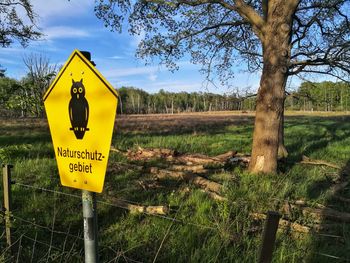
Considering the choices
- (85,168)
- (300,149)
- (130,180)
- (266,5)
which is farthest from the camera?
(300,149)

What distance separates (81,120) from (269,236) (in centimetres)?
154

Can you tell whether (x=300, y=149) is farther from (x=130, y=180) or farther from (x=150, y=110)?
(x=150, y=110)

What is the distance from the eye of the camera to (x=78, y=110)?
2.42 m

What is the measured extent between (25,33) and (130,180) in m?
11.2

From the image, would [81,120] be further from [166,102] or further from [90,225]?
[166,102]

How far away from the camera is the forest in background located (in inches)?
140

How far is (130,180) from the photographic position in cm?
847

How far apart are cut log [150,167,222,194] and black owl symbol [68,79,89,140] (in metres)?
5.21

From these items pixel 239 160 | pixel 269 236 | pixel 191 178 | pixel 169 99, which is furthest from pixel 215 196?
pixel 169 99

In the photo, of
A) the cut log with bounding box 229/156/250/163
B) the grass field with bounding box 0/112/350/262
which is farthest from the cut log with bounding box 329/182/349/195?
the cut log with bounding box 229/156/250/163

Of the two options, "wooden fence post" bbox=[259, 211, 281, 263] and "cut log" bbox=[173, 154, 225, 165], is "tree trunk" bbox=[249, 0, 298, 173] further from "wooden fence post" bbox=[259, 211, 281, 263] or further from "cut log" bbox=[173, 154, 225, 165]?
"wooden fence post" bbox=[259, 211, 281, 263]

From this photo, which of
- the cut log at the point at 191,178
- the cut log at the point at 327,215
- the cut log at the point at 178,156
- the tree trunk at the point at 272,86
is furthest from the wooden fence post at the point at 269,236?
the cut log at the point at 178,156

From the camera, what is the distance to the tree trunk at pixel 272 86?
30.3 ft

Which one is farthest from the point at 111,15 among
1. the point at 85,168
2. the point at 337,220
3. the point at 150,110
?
the point at 150,110
